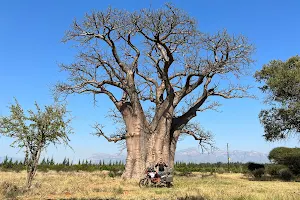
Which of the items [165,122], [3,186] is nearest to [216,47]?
[165,122]

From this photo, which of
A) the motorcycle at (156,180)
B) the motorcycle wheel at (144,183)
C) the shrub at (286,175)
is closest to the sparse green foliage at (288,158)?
the shrub at (286,175)

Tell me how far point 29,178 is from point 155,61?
9.52 metres

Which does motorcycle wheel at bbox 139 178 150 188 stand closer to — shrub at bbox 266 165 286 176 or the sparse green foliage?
the sparse green foliage

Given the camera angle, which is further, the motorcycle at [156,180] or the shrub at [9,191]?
the motorcycle at [156,180]

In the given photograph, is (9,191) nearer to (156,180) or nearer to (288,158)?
(156,180)

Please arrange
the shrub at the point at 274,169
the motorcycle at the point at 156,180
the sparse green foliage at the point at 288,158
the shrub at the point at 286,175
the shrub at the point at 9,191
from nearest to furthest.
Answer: the shrub at the point at 9,191 < the motorcycle at the point at 156,180 < the shrub at the point at 286,175 < the sparse green foliage at the point at 288,158 < the shrub at the point at 274,169

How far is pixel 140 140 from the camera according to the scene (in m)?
17.6

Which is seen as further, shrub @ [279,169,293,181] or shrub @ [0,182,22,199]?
shrub @ [279,169,293,181]

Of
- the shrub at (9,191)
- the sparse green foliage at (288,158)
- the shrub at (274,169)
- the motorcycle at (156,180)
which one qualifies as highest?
the sparse green foliage at (288,158)

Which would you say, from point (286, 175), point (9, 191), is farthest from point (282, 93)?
point (9, 191)

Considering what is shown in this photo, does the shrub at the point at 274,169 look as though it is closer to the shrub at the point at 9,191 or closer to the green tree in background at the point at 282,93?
the green tree in background at the point at 282,93

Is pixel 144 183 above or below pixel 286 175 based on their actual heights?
below

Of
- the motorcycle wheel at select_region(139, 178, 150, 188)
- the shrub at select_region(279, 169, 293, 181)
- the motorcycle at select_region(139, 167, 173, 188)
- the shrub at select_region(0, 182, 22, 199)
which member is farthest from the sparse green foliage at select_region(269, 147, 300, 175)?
the shrub at select_region(0, 182, 22, 199)

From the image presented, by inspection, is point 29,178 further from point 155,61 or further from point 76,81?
point 155,61
